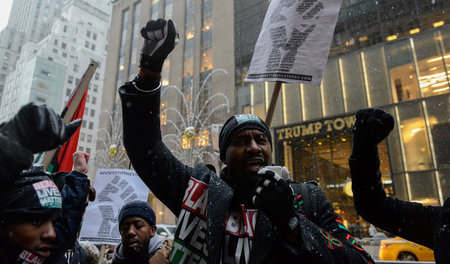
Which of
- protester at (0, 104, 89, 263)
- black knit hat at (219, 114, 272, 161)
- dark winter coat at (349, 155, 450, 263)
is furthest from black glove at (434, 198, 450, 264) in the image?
protester at (0, 104, 89, 263)

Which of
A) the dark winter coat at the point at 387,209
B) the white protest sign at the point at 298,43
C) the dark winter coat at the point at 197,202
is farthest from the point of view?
the white protest sign at the point at 298,43

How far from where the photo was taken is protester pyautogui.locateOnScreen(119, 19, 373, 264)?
134 cm

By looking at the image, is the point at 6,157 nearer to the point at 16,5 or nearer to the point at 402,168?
the point at 402,168

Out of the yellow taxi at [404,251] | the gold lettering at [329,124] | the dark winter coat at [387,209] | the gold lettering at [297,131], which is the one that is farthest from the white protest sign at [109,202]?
the gold lettering at [297,131]

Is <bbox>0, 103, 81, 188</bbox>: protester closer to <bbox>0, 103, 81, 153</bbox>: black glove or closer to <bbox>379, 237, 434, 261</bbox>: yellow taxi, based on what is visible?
<bbox>0, 103, 81, 153</bbox>: black glove

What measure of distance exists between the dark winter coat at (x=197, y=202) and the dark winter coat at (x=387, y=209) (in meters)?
0.49

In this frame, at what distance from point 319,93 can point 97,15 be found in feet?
344

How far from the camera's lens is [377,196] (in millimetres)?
2088

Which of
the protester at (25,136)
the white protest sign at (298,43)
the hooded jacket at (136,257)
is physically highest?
the white protest sign at (298,43)

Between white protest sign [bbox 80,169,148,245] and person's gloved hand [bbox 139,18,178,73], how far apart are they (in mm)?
3273

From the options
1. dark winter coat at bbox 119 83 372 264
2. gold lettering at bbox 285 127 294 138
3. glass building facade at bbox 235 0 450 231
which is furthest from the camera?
gold lettering at bbox 285 127 294 138

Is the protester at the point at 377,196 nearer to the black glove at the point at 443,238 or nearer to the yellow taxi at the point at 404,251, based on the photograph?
the black glove at the point at 443,238

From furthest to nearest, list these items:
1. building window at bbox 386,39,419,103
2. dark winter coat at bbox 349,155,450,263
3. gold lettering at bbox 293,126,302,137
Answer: gold lettering at bbox 293,126,302,137
building window at bbox 386,39,419,103
dark winter coat at bbox 349,155,450,263

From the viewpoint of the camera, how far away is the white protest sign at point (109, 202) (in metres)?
4.31
